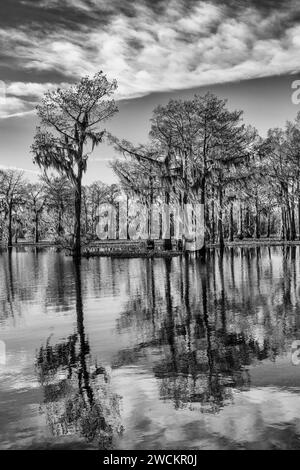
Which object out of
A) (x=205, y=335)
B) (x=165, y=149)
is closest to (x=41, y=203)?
(x=165, y=149)

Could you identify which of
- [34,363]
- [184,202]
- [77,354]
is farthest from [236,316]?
[184,202]

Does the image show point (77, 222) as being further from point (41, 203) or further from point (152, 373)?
point (41, 203)

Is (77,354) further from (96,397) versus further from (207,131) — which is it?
(207,131)

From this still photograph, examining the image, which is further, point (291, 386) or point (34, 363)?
point (34, 363)

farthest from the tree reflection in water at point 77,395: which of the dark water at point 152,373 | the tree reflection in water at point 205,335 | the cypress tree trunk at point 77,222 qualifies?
the cypress tree trunk at point 77,222

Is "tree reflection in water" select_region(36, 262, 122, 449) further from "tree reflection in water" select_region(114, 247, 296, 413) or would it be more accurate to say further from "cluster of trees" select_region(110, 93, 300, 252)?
"cluster of trees" select_region(110, 93, 300, 252)

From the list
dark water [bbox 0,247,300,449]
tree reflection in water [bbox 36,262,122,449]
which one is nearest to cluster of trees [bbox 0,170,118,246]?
dark water [bbox 0,247,300,449]

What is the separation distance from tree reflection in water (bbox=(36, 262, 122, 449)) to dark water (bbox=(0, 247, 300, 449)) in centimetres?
1

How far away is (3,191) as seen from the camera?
220 ft

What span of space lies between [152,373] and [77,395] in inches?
46.4

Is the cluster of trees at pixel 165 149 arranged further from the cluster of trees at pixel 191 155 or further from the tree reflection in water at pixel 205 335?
the tree reflection in water at pixel 205 335

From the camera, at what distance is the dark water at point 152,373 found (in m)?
4.29

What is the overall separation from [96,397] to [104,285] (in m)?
11.3

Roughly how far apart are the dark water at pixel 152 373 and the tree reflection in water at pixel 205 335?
0.9 inches
